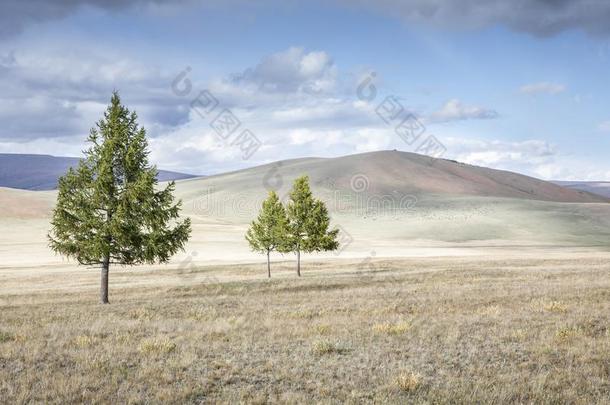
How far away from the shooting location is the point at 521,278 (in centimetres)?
3322

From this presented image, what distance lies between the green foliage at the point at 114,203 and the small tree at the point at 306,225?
19.3 metres

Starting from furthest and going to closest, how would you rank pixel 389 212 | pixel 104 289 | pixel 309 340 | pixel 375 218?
pixel 389 212
pixel 375 218
pixel 104 289
pixel 309 340

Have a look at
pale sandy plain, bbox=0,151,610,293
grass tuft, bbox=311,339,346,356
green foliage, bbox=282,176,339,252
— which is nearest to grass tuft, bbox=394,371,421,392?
grass tuft, bbox=311,339,346,356

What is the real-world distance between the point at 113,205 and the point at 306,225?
2199cm

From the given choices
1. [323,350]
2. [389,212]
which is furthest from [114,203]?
[389,212]

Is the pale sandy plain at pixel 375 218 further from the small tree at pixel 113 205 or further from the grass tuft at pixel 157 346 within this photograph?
the grass tuft at pixel 157 346

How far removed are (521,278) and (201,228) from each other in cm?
7549

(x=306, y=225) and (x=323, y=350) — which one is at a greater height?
(x=306, y=225)

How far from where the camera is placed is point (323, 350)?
12266 mm

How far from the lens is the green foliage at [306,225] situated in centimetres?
4744

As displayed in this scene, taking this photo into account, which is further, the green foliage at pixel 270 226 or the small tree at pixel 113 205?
the green foliage at pixel 270 226

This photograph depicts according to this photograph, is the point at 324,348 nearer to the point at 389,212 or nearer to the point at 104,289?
the point at 104,289

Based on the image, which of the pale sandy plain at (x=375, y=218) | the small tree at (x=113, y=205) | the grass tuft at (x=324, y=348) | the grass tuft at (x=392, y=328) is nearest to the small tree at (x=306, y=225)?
the pale sandy plain at (x=375, y=218)

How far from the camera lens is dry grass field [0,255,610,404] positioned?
9086mm
